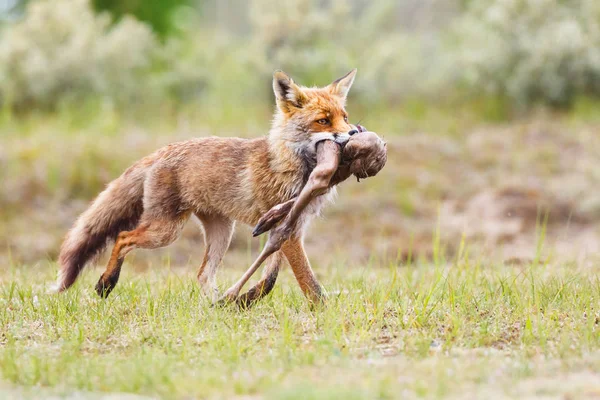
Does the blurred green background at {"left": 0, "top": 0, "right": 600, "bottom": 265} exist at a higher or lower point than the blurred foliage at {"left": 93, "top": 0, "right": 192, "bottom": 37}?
lower

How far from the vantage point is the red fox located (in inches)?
→ 238

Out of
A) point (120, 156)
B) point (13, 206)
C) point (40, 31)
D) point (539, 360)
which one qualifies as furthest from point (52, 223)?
point (539, 360)

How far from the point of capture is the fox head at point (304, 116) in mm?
6004

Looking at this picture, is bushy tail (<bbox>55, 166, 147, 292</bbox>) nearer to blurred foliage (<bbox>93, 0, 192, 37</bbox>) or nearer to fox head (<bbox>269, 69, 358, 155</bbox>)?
fox head (<bbox>269, 69, 358, 155</bbox>)

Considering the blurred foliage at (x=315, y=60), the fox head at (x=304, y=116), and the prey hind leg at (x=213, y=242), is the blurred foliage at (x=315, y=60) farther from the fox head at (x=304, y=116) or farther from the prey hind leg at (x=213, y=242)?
the fox head at (x=304, y=116)

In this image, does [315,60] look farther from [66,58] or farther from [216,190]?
[216,190]

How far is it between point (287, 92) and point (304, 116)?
0.85 feet

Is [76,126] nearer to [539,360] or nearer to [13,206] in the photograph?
[13,206]

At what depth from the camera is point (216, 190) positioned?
20.8 ft

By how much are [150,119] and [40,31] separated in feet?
8.81

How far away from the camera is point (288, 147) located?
6.12 meters

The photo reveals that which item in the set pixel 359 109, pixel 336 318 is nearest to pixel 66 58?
pixel 359 109

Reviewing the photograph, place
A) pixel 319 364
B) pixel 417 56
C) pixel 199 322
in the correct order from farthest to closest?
pixel 417 56 → pixel 199 322 → pixel 319 364

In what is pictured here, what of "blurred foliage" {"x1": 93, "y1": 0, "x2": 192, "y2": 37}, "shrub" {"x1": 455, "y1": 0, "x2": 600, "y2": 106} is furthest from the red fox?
"blurred foliage" {"x1": 93, "y1": 0, "x2": 192, "y2": 37}
